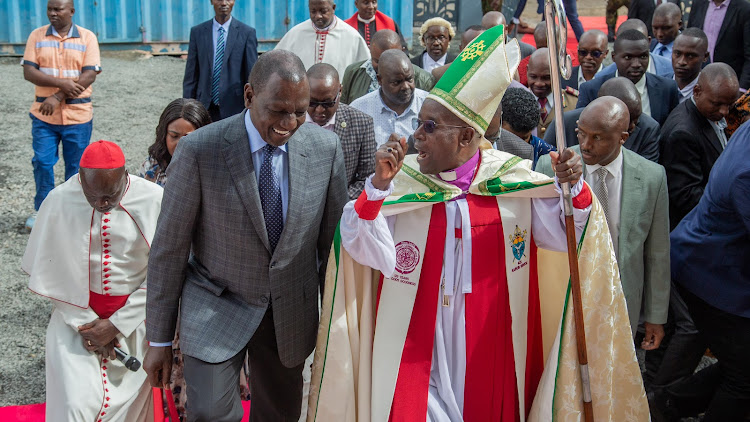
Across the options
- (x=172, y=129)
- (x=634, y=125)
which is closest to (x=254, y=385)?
(x=172, y=129)

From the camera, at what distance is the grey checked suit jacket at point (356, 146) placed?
18.0 feet

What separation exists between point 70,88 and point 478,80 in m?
5.67

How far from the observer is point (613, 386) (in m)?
4.17

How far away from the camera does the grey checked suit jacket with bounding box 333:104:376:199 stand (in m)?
5.47

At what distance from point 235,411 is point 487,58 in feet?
6.67

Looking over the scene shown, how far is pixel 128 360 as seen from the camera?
4801 mm

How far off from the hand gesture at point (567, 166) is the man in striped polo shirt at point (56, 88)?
241 inches

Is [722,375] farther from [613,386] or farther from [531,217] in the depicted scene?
[531,217]

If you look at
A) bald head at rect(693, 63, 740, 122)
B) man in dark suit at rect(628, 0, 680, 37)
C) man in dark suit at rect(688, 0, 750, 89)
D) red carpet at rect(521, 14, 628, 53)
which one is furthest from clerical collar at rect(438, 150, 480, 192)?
red carpet at rect(521, 14, 628, 53)

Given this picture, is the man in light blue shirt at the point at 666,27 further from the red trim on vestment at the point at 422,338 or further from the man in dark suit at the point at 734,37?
the red trim on vestment at the point at 422,338

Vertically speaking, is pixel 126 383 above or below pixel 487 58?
below

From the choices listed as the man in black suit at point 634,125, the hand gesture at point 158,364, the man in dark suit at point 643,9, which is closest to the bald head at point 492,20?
the man in dark suit at point 643,9

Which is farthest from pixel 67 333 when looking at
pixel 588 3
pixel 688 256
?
pixel 588 3

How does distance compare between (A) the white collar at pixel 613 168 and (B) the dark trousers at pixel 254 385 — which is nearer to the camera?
(B) the dark trousers at pixel 254 385
